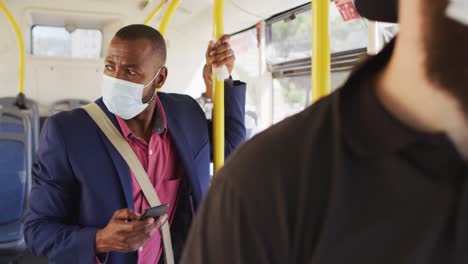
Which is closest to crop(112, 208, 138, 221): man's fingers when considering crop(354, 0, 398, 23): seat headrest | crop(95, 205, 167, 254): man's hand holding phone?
crop(95, 205, 167, 254): man's hand holding phone

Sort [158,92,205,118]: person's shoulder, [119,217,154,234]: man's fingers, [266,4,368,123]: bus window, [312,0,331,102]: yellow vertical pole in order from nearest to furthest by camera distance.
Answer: [312,0,331,102]: yellow vertical pole → [119,217,154,234]: man's fingers → [158,92,205,118]: person's shoulder → [266,4,368,123]: bus window

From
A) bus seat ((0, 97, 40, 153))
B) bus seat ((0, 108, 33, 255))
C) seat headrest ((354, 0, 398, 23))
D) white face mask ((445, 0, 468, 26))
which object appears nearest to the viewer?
white face mask ((445, 0, 468, 26))

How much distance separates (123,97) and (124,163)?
0.34m

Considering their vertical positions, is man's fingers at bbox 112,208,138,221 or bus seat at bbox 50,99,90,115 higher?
bus seat at bbox 50,99,90,115

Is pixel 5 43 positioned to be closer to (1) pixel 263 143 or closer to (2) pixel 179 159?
(2) pixel 179 159

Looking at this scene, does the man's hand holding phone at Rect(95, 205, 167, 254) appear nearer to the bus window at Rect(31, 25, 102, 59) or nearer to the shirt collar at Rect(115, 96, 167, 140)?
the shirt collar at Rect(115, 96, 167, 140)

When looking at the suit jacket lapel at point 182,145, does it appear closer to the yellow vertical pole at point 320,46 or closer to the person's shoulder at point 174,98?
the person's shoulder at point 174,98

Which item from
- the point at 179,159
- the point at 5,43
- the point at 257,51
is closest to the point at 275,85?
the point at 257,51

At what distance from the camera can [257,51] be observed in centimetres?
408

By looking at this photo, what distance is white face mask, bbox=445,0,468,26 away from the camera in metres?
0.44

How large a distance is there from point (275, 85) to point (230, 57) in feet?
7.83

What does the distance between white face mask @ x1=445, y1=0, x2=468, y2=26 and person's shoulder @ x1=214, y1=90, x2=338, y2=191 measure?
0.53 feet

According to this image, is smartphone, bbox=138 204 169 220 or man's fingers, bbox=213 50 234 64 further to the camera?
man's fingers, bbox=213 50 234 64

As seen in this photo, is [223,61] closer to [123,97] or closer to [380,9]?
[123,97]
